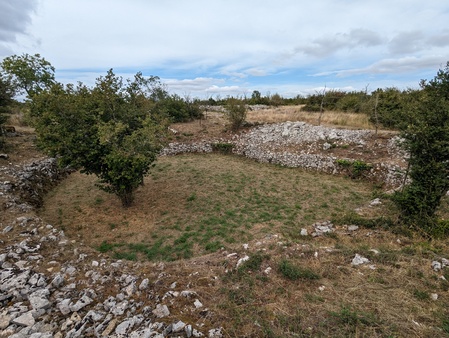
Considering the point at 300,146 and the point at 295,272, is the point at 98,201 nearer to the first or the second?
the point at 295,272

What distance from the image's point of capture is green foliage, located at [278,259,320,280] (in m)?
4.36

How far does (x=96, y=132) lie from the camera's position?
24.8 ft

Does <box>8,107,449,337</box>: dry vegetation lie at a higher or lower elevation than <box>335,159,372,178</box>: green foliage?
lower

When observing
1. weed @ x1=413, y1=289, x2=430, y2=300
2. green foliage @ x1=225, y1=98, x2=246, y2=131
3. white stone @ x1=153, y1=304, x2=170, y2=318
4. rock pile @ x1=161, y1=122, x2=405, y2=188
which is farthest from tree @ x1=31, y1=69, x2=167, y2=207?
green foliage @ x1=225, y1=98, x2=246, y2=131

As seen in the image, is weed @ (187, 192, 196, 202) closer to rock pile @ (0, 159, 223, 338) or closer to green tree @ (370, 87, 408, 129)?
rock pile @ (0, 159, 223, 338)

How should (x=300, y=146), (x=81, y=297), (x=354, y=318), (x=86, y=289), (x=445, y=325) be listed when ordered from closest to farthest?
(x=445, y=325) < (x=354, y=318) < (x=81, y=297) < (x=86, y=289) < (x=300, y=146)

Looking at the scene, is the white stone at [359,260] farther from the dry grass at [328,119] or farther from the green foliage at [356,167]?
the dry grass at [328,119]

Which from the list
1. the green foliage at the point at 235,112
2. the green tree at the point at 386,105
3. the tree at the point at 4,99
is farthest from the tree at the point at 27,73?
the green tree at the point at 386,105

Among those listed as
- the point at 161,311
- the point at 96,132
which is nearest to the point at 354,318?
the point at 161,311

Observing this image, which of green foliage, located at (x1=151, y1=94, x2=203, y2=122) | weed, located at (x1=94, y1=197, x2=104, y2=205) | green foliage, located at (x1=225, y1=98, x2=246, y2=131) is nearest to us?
weed, located at (x1=94, y1=197, x2=104, y2=205)

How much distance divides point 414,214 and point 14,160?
16203mm

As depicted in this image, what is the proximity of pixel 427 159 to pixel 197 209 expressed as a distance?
7.09m

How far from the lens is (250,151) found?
16.4 metres

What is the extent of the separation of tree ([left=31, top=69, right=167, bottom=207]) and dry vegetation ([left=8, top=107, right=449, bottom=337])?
1876 mm
